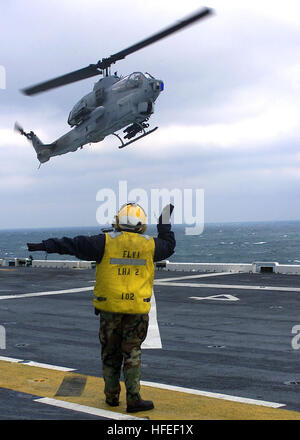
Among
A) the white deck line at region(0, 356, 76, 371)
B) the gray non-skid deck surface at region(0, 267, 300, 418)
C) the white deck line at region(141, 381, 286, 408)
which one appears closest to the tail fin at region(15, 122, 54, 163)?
the gray non-skid deck surface at region(0, 267, 300, 418)

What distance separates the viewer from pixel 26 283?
24.2 metres

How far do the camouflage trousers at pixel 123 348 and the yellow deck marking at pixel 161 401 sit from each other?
268 millimetres

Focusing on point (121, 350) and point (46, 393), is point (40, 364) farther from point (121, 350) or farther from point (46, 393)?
point (121, 350)

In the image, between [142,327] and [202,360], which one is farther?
[202,360]

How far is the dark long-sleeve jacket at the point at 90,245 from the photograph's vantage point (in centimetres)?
601

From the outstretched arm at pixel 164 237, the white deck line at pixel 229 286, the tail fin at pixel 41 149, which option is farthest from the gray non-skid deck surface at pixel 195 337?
the tail fin at pixel 41 149

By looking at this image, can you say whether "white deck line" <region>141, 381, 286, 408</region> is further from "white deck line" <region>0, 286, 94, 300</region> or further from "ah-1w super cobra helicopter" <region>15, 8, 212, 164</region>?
"ah-1w super cobra helicopter" <region>15, 8, 212, 164</region>

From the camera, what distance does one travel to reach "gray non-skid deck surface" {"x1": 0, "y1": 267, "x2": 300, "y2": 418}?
7.87m

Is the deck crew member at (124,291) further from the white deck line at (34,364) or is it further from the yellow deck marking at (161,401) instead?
the white deck line at (34,364)

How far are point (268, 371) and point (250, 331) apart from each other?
12.4 feet

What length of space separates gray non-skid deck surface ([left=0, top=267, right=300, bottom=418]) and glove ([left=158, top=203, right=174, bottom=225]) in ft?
7.54

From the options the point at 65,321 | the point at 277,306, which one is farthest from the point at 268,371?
the point at 277,306

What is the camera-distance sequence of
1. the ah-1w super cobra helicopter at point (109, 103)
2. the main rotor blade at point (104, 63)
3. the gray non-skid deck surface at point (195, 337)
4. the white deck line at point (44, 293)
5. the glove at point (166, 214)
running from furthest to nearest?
1. the ah-1w super cobra helicopter at point (109, 103)
2. the main rotor blade at point (104, 63)
3. the white deck line at point (44, 293)
4. the gray non-skid deck surface at point (195, 337)
5. the glove at point (166, 214)
